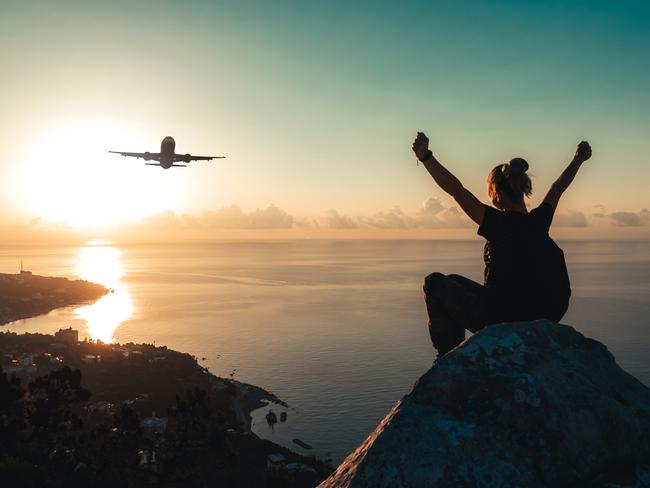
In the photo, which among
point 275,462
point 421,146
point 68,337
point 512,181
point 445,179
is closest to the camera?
point 445,179

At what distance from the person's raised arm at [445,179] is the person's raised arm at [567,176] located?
3.89 ft

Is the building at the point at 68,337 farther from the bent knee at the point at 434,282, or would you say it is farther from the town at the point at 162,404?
the bent knee at the point at 434,282

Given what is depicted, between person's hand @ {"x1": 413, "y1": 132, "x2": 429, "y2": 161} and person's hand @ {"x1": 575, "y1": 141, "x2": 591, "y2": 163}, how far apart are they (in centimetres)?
236

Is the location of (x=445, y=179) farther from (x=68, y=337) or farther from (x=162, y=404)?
(x=68, y=337)

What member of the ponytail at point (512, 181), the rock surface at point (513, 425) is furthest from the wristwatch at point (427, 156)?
the rock surface at point (513, 425)

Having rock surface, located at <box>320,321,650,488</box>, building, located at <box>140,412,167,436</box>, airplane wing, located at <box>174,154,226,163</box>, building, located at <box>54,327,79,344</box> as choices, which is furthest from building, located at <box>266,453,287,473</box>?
building, located at <box>54,327,79,344</box>

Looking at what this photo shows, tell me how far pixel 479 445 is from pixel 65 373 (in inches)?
1504

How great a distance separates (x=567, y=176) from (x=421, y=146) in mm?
2167

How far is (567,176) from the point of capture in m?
5.88

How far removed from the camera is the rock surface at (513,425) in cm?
370

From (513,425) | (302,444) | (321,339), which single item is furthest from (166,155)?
(321,339)

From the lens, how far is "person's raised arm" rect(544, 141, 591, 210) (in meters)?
5.62

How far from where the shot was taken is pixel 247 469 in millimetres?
55156

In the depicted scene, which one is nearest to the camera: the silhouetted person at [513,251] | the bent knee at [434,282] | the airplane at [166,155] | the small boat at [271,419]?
the silhouetted person at [513,251]
